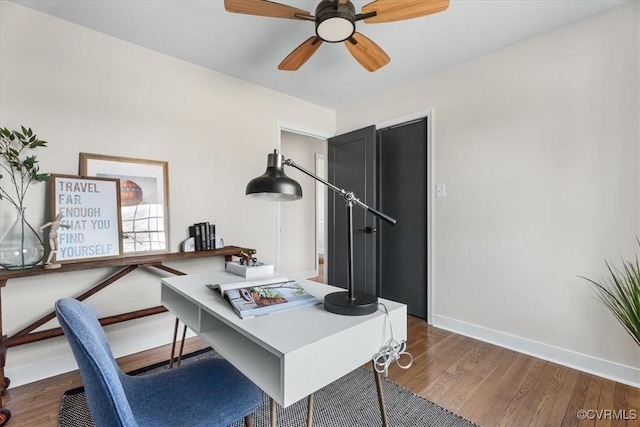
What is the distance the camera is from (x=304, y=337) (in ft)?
2.80

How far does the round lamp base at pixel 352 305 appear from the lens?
3.38 feet

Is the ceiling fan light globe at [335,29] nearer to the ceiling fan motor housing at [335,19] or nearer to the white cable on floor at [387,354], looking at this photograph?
the ceiling fan motor housing at [335,19]

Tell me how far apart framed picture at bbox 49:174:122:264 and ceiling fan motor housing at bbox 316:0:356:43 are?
6.01ft

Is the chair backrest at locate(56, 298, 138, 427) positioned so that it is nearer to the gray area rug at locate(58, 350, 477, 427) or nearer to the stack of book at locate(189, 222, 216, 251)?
the gray area rug at locate(58, 350, 477, 427)

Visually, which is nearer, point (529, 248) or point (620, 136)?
point (620, 136)

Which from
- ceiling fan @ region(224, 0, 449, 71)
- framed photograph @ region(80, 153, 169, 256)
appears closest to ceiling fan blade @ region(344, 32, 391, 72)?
ceiling fan @ region(224, 0, 449, 71)

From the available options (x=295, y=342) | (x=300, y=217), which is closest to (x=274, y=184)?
(x=295, y=342)

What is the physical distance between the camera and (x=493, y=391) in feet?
5.93

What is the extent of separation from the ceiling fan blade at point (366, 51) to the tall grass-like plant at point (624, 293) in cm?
196

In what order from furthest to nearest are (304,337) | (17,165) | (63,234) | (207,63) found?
(207,63) → (63,234) → (17,165) → (304,337)

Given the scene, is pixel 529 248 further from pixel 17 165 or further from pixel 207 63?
pixel 17 165

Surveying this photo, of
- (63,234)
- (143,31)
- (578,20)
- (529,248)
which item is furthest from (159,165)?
(578,20)

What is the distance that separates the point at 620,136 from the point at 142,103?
341 centimetres

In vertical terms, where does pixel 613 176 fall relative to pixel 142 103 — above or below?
below
